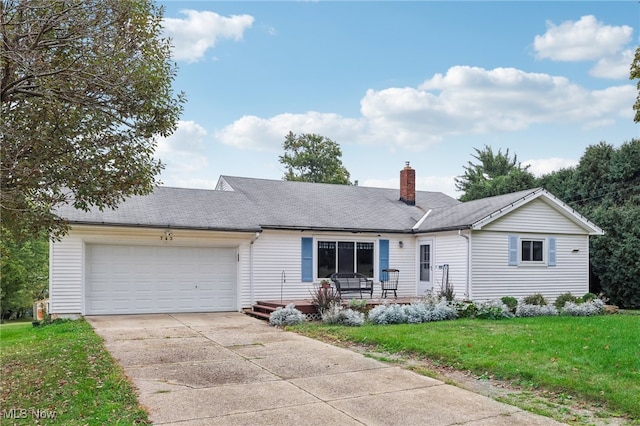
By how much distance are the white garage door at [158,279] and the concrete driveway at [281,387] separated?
4.07 m

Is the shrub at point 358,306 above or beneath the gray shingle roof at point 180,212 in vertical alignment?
beneath

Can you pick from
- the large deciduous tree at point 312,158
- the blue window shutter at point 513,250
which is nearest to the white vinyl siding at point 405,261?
the blue window shutter at point 513,250

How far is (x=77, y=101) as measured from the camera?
6.53m

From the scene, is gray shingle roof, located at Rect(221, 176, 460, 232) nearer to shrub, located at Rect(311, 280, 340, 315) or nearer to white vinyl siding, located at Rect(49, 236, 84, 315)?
shrub, located at Rect(311, 280, 340, 315)

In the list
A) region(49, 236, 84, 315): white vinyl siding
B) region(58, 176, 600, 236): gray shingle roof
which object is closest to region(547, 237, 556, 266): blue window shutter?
region(58, 176, 600, 236): gray shingle roof

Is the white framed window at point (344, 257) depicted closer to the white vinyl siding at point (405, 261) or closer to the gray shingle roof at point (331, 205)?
the gray shingle roof at point (331, 205)

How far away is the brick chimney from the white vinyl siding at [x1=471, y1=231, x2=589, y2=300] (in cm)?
520

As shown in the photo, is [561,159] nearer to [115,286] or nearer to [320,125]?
[320,125]

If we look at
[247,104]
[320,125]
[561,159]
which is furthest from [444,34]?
[320,125]

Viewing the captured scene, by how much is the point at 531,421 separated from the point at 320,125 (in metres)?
33.2

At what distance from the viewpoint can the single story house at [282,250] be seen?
14.0m

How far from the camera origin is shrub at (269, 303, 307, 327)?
487 inches

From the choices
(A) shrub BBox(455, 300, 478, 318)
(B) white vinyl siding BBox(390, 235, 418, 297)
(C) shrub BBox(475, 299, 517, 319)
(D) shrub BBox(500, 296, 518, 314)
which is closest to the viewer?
(C) shrub BBox(475, 299, 517, 319)

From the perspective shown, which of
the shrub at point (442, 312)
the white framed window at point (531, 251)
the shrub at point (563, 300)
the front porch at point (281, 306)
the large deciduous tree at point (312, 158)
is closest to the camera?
the shrub at point (442, 312)
